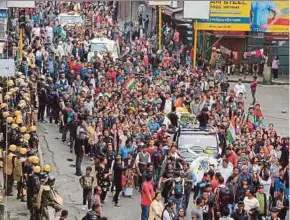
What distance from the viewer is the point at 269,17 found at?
41.5m

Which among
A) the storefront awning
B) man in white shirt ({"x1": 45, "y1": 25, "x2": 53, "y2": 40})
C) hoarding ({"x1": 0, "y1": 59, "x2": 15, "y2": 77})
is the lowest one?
hoarding ({"x1": 0, "y1": 59, "x2": 15, "y2": 77})

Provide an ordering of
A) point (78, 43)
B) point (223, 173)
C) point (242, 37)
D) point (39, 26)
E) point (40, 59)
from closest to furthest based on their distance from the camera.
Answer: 1. point (223, 173)
2. point (40, 59)
3. point (78, 43)
4. point (242, 37)
5. point (39, 26)

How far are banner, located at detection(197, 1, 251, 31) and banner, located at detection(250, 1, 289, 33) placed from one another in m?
0.32

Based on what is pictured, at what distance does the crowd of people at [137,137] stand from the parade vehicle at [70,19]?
11.6m

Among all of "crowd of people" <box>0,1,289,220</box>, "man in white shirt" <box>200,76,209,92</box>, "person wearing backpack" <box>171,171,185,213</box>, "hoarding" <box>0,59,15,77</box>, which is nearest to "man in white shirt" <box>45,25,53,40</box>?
"crowd of people" <box>0,1,289,220</box>

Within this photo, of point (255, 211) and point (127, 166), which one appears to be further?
point (127, 166)

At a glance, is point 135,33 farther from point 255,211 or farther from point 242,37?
point 255,211

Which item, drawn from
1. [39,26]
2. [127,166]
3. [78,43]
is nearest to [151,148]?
[127,166]

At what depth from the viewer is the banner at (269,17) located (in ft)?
135

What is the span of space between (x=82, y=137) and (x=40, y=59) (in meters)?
11.8

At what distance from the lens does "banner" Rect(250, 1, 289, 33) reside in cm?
4109

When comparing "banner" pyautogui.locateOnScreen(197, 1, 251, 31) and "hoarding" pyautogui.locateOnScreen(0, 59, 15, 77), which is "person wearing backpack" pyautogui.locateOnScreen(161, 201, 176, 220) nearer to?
"hoarding" pyautogui.locateOnScreen(0, 59, 15, 77)

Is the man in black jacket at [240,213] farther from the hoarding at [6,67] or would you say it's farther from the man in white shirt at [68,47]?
the man in white shirt at [68,47]

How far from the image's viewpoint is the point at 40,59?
35.4 meters
